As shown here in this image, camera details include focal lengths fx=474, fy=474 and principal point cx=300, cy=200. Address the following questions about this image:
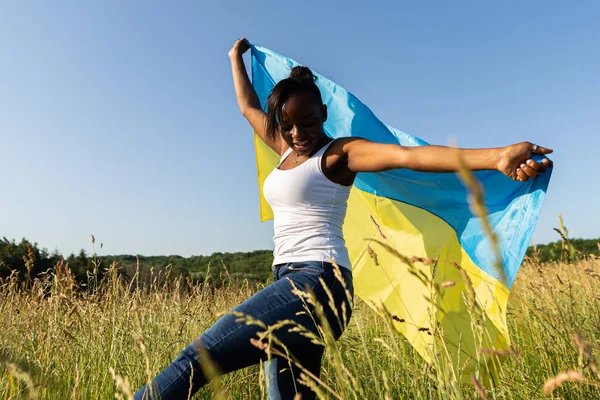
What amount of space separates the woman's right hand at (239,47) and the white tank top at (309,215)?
7.18 ft

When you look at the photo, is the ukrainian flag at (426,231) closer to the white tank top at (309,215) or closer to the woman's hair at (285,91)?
the white tank top at (309,215)

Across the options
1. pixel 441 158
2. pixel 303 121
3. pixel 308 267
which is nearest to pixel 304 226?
pixel 308 267

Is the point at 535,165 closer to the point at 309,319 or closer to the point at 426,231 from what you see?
the point at 309,319

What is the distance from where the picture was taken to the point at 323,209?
2.52 meters

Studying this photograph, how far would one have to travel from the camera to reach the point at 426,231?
3.76 m

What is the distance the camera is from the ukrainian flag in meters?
2.92

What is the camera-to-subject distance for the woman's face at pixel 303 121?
104 inches

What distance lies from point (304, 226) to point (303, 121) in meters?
0.60

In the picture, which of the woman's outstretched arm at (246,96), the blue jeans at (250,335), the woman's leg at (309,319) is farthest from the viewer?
the woman's outstretched arm at (246,96)

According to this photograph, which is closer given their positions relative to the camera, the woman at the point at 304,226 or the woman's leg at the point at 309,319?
the woman at the point at 304,226

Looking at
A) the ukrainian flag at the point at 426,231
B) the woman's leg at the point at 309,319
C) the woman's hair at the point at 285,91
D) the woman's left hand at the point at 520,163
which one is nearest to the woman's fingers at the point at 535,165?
the woman's left hand at the point at 520,163

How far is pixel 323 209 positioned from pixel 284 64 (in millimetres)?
2655

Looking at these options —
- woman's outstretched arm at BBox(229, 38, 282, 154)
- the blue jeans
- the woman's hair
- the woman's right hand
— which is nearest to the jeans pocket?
the blue jeans

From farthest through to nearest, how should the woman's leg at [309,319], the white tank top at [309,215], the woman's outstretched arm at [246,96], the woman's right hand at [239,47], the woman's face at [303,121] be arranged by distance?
the woman's right hand at [239,47], the woman's outstretched arm at [246,96], the woman's face at [303,121], the white tank top at [309,215], the woman's leg at [309,319]
